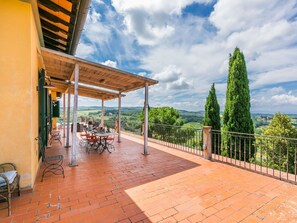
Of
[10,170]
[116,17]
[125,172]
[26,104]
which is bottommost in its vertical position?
[125,172]

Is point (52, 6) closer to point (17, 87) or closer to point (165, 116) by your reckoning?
point (17, 87)

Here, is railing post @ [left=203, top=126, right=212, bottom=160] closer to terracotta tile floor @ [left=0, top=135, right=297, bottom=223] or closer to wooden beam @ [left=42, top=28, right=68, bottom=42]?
terracotta tile floor @ [left=0, top=135, right=297, bottom=223]

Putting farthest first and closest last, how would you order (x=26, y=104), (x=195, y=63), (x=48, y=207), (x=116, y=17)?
(x=195, y=63)
(x=116, y=17)
(x=26, y=104)
(x=48, y=207)

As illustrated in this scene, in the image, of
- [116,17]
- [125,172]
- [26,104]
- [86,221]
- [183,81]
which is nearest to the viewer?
[86,221]

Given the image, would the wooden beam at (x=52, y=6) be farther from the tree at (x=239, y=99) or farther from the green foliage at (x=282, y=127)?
the green foliage at (x=282, y=127)

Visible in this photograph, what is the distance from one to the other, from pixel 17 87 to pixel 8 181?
5.16 ft

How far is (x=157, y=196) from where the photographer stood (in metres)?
2.72

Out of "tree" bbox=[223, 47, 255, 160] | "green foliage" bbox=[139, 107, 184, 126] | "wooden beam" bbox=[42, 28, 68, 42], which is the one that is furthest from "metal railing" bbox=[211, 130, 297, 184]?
"green foliage" bbox=[139, 107, 184, 126]

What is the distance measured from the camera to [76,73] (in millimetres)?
4316

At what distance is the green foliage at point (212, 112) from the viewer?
10023 mm

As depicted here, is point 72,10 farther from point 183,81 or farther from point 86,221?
point 183,81

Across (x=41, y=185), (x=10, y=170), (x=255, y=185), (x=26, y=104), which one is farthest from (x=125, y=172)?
(x=255, y=185)

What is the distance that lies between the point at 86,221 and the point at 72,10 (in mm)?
4003

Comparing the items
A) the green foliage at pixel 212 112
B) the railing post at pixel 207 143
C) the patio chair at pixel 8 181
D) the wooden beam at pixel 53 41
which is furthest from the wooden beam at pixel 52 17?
the green foliage at pixel 212 112
